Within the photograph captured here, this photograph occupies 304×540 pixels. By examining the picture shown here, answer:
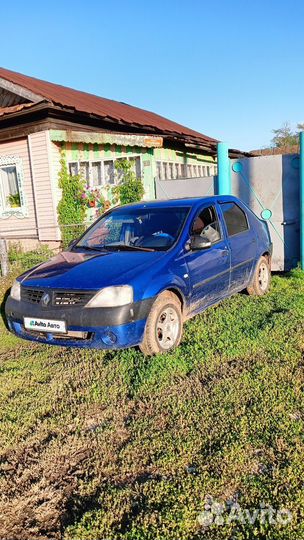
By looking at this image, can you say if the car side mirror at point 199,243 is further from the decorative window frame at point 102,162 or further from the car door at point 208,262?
the decorative window frame at point 102,162

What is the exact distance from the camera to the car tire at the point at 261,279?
20.3ft

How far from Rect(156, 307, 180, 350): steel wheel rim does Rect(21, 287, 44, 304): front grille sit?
3.94 feet

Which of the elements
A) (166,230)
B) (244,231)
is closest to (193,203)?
(166,230)

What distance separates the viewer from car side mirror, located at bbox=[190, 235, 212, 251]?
4688mm

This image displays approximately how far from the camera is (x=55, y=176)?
36.6 feet

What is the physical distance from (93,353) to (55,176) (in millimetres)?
7631

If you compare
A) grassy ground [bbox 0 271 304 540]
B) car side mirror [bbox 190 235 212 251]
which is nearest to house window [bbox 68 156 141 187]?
car side mirror [bbox 190 235 212 251]

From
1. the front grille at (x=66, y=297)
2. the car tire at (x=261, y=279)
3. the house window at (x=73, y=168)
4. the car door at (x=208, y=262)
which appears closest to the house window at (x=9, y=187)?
the house window at (x=73, y=168)

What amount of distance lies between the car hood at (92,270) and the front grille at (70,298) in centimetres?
6

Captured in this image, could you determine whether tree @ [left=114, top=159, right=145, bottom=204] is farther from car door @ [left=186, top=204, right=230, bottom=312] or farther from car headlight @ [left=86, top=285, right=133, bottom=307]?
car headlight @ [left=86, top=285, right=133, bottom=307]

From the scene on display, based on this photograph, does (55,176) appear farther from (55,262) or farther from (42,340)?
(42,340)

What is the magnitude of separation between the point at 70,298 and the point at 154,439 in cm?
165

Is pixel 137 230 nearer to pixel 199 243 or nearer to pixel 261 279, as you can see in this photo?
pixel 199 243

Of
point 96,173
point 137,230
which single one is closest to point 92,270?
point 137,230
